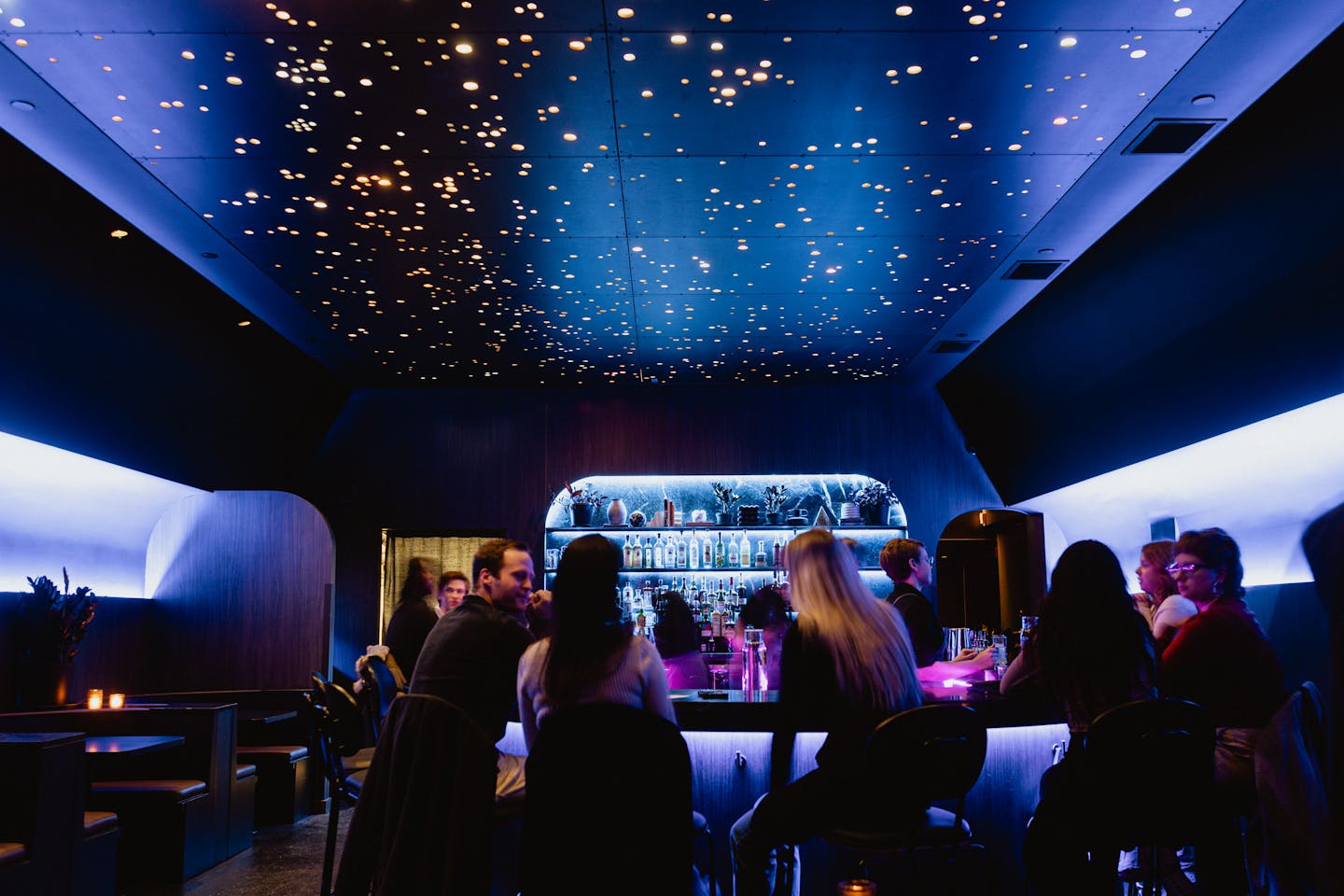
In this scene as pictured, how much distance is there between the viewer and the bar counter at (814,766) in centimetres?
387

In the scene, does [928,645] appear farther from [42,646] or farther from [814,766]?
[42,646]

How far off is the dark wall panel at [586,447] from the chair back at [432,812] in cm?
570

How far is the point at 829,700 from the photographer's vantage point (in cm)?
312

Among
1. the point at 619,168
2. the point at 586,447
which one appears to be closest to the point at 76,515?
the point at 586,447

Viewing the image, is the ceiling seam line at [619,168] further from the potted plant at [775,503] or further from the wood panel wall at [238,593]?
the wood panel wall at [238,593]

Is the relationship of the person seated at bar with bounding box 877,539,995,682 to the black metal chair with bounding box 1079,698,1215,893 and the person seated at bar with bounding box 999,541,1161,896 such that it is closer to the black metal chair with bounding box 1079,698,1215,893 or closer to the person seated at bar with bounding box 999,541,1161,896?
the person seated at bar with bounding box 999,541,1161,896

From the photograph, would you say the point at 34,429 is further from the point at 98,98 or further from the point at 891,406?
the point at 891,406

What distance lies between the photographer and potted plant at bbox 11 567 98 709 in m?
6.18

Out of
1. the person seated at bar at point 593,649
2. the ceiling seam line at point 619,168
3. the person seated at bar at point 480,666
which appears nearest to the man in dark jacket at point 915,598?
the person seated at bar at point 480,666

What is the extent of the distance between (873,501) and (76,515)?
6.40 m

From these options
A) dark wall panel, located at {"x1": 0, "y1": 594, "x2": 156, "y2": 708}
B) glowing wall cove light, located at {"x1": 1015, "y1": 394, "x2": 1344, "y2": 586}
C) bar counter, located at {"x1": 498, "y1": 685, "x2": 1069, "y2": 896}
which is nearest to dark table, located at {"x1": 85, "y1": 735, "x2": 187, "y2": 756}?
dark wall panel, located at {"x1": 0, "y1": 594, "x2": 156, "y2": 708}

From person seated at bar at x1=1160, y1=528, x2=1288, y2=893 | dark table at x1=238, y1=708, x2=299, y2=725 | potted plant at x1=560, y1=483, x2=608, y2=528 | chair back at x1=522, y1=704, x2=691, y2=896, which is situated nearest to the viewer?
chair back at x1=522, y1=704, x2=691, y2=896

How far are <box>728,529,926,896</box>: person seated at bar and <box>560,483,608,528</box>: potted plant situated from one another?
5846 mm

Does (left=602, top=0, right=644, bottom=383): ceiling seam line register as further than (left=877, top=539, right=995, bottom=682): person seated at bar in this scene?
No
